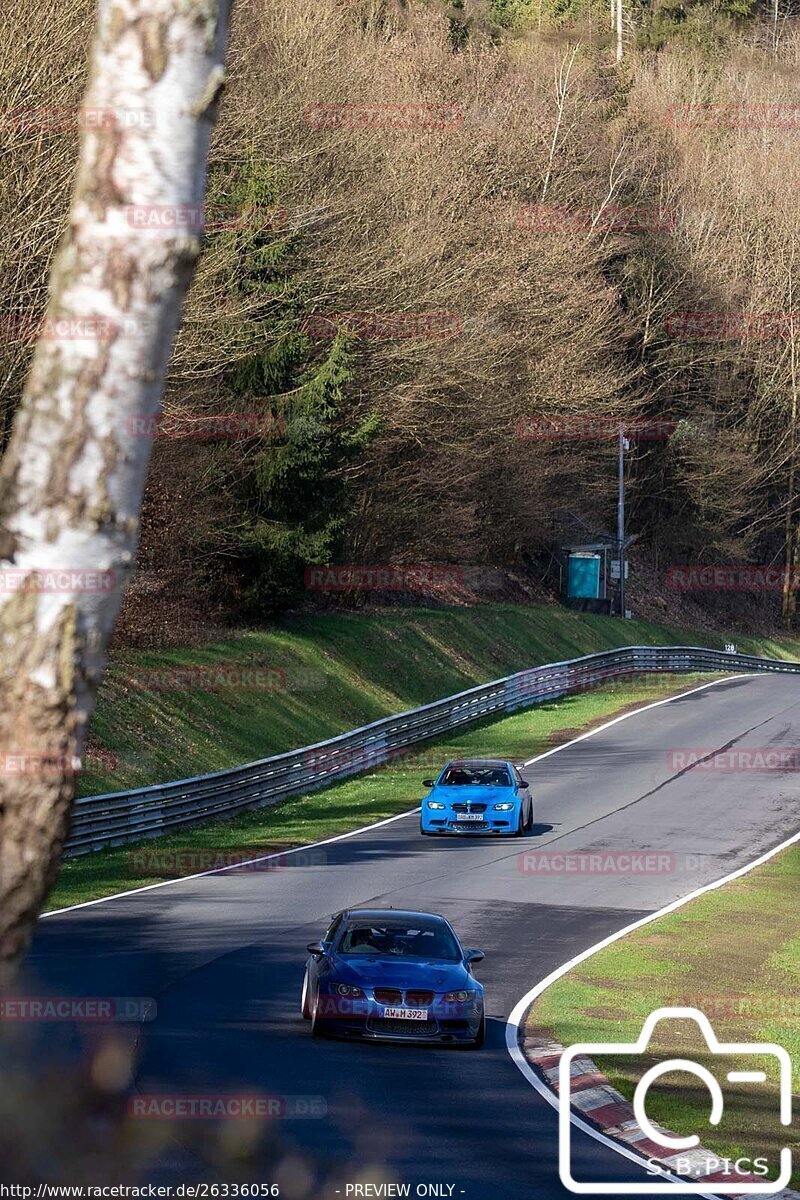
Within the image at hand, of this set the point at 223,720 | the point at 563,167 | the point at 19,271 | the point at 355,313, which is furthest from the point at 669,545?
the point at 19,271

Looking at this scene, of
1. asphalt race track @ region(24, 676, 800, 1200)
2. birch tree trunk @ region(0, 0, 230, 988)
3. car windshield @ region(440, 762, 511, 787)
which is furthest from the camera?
car windshield @ region(440, 762, 511, 787)

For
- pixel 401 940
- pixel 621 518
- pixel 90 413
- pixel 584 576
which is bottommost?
pixel 401 940

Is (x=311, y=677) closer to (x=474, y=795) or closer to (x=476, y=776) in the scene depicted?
(x=476, y=776)

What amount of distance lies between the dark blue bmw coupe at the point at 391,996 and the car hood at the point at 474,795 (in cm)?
1476

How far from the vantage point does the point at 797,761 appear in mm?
40844

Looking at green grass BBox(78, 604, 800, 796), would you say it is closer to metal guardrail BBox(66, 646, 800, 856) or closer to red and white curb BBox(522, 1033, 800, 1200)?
metal guardrail BBox(66, 646, 800, 856)

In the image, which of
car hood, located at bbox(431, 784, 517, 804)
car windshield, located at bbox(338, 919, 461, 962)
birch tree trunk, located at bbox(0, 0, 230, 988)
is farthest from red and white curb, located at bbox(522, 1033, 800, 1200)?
car hood, located at bbox(431, 784, 517, 804)

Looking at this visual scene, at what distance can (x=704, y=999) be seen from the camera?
18297 millimetres

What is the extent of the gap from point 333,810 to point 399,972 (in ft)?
→ 61.2

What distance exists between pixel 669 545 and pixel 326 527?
120 feet

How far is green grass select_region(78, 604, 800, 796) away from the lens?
33.3 m

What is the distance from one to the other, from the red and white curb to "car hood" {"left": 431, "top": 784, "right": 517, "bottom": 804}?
47.9 ft

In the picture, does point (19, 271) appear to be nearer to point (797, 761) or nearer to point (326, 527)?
point (326, 527)

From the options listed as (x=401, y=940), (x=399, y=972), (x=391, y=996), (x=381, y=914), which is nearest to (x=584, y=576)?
(x=381, y=914)
